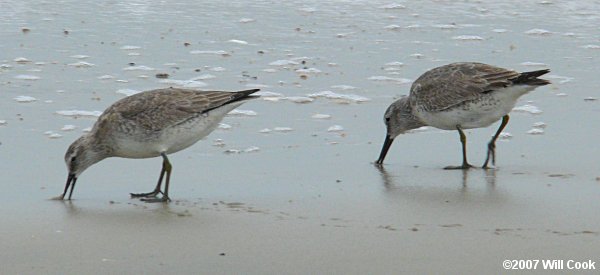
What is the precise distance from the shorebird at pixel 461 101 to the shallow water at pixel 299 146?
23 cm

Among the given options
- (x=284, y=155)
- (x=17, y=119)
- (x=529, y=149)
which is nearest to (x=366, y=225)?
(x=284, y=155)

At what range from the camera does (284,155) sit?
29.7 ft


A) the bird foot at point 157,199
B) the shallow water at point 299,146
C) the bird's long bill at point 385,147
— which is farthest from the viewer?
the bird's long bill at point 385,147

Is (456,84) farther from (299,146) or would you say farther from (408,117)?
(299,146)

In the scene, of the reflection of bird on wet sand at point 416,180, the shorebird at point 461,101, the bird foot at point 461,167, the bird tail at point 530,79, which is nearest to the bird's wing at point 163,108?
the reflection of bird on wet sand at point 416,180

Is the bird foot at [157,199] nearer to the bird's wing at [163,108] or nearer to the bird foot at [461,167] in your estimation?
the bird's wing at [163,108]

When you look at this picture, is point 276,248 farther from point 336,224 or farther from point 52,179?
point 52,179

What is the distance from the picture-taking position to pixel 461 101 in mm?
9531

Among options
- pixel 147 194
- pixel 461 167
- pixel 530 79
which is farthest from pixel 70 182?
pixel 530 79

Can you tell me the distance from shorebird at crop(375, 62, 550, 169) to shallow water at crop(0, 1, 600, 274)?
8.9 inches

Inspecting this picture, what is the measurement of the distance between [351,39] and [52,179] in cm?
592

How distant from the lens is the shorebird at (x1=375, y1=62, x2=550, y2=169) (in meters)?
9.18

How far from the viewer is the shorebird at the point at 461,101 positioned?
30.1 feet

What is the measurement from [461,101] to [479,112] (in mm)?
186
